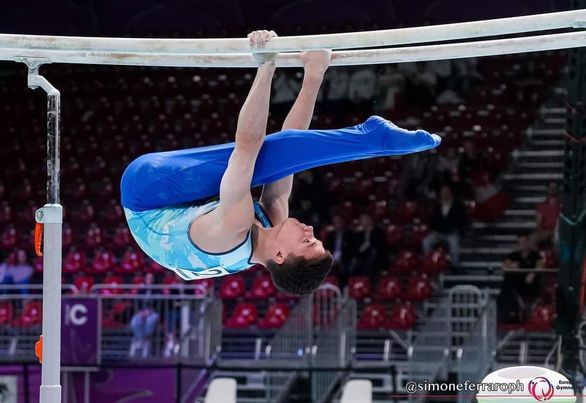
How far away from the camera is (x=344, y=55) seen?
4.98 meters

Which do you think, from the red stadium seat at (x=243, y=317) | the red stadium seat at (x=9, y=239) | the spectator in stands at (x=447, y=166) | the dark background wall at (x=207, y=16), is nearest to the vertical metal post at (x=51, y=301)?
the red stadium seat at (x=243, y=317)

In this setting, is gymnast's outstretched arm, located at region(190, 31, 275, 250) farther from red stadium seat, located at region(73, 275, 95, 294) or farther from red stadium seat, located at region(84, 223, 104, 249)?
red stadium seat, located at region(84, 223, 104, 249)

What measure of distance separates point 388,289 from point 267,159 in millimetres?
7320

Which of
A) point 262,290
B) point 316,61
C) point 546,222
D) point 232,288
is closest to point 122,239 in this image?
point 232,288

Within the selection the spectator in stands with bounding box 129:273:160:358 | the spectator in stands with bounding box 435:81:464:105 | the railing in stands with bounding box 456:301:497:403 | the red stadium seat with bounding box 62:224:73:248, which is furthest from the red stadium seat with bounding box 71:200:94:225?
the railing in stands with bounding box 456:301:497:403

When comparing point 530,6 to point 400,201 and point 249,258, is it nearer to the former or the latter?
point 400,201

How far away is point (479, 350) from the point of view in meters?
10.3

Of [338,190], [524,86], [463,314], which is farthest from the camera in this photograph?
[524,86]

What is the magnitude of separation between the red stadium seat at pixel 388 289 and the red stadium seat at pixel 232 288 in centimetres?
155

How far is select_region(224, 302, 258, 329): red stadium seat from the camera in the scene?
1174 cm

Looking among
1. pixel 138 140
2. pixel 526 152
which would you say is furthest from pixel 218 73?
pixel 526 152

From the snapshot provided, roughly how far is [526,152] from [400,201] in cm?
200

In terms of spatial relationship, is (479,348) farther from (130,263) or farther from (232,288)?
(130,263)

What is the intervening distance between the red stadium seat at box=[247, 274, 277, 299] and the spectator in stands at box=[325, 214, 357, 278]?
0.79m
